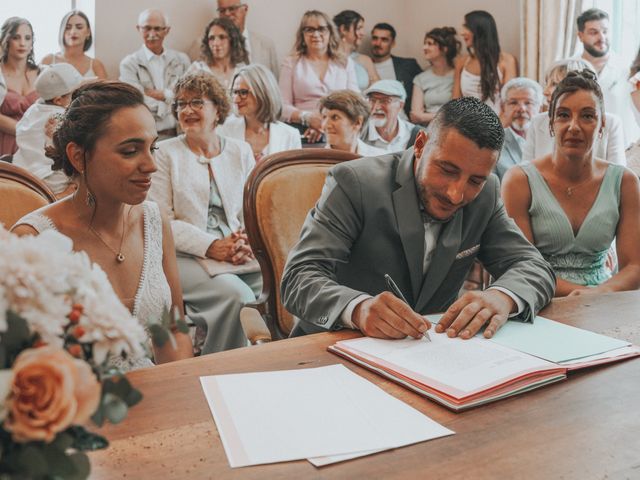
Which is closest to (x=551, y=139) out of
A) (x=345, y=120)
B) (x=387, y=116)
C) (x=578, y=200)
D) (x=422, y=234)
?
(x=345, y=120)

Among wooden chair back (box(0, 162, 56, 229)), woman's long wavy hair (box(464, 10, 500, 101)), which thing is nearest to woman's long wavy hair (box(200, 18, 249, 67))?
woman's long wavy hair (box(464, 10, 500, 101))

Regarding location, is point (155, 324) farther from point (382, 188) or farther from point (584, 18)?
point (584, 18)

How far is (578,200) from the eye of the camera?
2.32m

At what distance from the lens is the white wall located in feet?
18.9

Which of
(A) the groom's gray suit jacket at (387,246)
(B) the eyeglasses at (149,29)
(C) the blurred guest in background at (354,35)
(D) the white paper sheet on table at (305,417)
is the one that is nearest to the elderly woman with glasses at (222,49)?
(B) the eyeglasses at (149,29)

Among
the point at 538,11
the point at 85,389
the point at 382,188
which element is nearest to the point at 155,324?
the point at 85,389

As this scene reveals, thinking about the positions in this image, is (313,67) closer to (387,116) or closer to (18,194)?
(387,116)

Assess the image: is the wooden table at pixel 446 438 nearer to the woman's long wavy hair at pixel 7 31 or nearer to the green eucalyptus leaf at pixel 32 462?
the green eucalyptus leaf at pixel 32 462

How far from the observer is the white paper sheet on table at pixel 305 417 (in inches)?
34.4

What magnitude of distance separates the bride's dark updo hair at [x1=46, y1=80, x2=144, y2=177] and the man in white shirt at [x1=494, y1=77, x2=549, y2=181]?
2.81 metres

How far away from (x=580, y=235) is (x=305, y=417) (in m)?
1.58

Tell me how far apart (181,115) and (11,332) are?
108 inches

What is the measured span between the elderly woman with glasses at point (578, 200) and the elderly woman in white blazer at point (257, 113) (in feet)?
5.59

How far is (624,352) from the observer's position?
Answer: 4.08 ft
